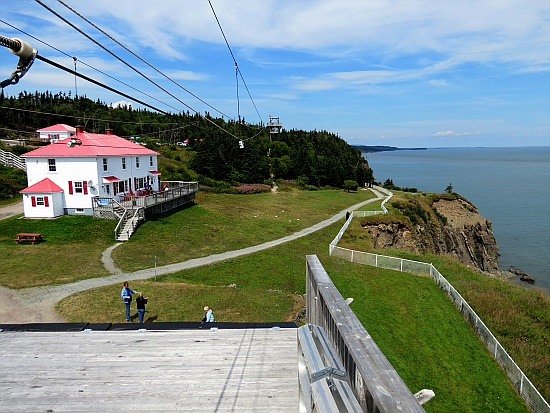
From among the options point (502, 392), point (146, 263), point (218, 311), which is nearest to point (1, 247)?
point (146, 263)

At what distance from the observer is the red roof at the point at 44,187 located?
99.7 ft

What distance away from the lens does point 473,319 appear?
17.8 meters

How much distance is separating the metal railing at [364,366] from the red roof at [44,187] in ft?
106

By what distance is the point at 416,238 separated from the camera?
42.3m

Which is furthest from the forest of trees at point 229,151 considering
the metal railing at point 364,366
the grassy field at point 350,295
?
the metal railing at point 364,366

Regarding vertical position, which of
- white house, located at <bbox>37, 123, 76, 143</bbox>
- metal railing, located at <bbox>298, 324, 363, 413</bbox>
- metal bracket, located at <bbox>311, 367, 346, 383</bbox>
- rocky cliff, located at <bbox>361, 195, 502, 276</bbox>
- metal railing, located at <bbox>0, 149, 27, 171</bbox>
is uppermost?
white house, located at <bbox>37, 123, 76, 143</bbox>

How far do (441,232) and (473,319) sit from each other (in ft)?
116

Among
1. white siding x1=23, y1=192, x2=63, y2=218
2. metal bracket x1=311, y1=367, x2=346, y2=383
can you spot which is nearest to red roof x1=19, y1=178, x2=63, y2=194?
white siding x1=23, y1=192, x2=63, y2=218

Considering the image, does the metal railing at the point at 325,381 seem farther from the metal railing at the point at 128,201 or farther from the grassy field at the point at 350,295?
the metal railing at the point at 128,201

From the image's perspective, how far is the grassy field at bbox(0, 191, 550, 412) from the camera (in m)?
14.3

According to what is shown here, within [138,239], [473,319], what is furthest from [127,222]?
[473,319]

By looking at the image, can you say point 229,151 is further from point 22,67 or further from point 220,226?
point 22,67

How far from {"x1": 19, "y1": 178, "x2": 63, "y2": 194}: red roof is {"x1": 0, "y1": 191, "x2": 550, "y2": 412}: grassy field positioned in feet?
8.60

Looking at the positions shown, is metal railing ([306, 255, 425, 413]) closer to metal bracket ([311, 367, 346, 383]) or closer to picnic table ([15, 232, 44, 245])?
metal bracket ([311, 367, 346, 383])
